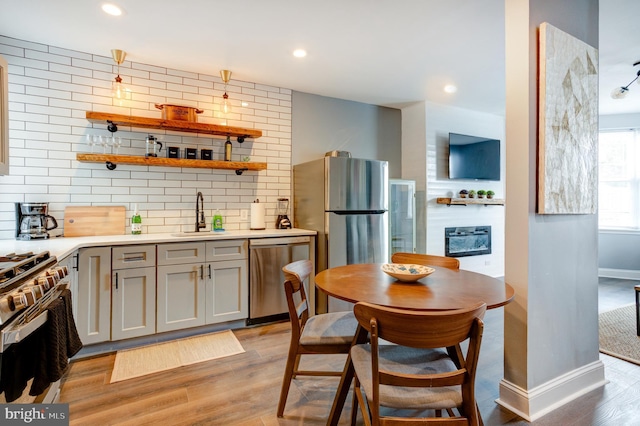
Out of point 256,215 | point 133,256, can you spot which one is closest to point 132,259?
point 133,256

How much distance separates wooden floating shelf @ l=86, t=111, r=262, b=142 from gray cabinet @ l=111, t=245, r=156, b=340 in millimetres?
1170

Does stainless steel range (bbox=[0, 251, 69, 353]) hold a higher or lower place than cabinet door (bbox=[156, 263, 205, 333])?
higher

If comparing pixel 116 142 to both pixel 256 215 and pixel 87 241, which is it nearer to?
pixel 87 241

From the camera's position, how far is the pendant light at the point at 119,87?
297cm

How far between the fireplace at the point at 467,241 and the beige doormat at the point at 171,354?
3290mm

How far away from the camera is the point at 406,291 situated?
1613mm

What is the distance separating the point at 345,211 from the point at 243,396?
1.97 metres

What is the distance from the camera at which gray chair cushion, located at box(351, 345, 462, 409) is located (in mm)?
1250

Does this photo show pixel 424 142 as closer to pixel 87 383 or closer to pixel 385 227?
pixel 385 227

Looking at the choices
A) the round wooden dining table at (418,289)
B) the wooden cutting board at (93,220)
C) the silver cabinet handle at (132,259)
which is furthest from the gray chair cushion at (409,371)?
the wooden cutting board at (93,220)

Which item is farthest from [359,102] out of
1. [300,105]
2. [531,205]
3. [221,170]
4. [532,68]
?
[531,205]

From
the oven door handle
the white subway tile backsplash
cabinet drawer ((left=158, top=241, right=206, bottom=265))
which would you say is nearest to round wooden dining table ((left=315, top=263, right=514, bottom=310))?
the oven door handle

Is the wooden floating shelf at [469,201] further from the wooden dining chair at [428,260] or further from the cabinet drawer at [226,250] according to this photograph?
the cabinet drawer at [226,250]

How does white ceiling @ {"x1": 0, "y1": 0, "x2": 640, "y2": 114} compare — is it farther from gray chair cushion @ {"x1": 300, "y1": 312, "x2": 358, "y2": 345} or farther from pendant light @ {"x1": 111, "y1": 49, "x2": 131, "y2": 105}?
gray chair cushion @ {"x1": 300, "y1": 312, "x2": 358, "y2": 345}
